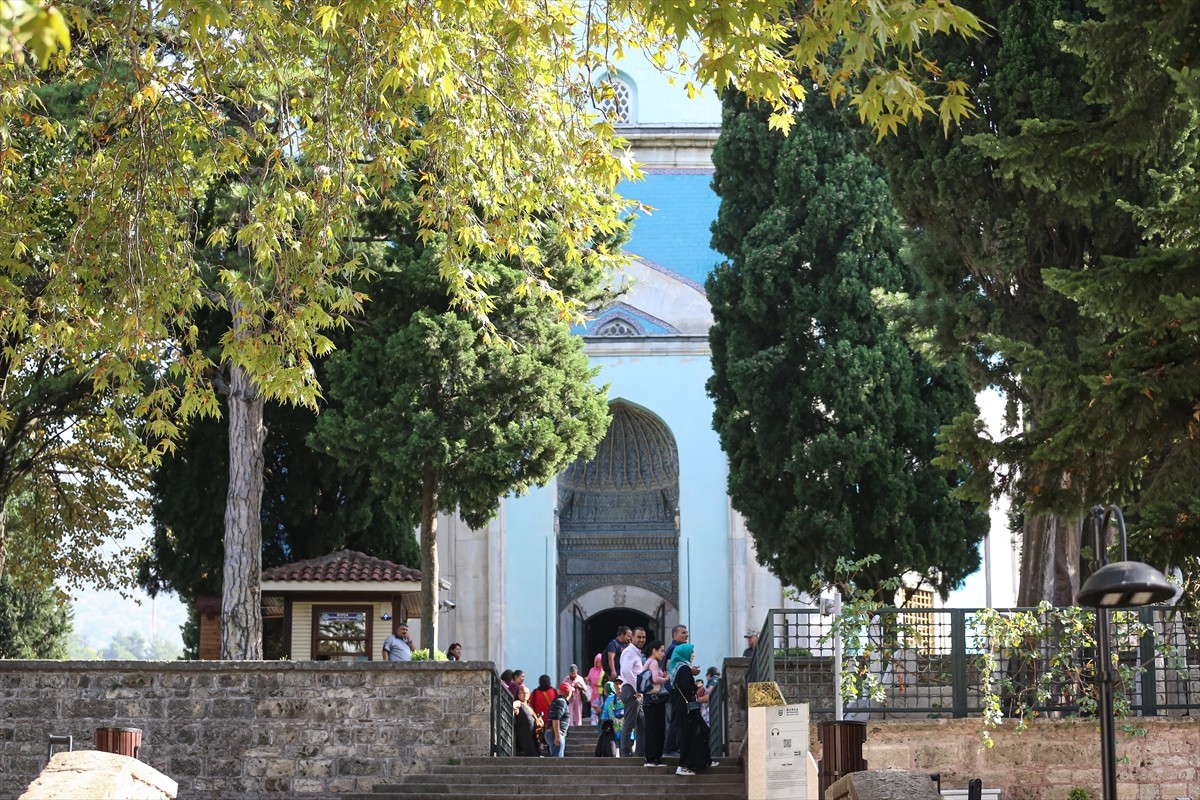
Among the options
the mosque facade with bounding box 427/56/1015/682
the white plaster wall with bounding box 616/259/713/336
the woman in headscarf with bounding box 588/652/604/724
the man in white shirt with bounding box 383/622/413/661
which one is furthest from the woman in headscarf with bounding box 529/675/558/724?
the white plaster wall with bounding box 616/259/713/336

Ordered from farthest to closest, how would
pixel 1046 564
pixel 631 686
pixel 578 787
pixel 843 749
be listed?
pixel 1046 564 → pixel 631 686 → pixel 578 787 → pixel 843 749

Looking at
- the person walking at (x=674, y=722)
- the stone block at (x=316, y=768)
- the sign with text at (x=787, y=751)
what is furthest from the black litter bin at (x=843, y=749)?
the stone block at (x=316, y=768)

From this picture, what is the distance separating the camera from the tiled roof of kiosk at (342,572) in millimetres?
19594

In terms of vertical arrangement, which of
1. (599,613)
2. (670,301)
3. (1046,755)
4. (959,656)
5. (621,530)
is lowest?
(1046,755)

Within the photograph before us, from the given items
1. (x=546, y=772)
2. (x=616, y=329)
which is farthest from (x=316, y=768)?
(x=616, y=329)

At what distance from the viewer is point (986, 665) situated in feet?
43.6

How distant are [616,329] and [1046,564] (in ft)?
36.0

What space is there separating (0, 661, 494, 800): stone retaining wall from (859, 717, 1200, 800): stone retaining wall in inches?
148

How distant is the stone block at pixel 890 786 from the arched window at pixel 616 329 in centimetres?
1659

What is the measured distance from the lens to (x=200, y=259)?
727 inches

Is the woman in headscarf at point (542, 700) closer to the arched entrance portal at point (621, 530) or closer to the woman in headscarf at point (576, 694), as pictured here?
the woman in headscarf at point (576, 694)

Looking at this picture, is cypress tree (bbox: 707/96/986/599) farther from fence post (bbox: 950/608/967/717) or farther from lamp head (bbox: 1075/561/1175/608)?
lamp head (bbox: 1075/561/1175/608)

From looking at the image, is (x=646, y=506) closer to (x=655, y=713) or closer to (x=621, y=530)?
(x=621, y=530)

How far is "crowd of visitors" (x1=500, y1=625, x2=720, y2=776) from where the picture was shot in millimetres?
13875
